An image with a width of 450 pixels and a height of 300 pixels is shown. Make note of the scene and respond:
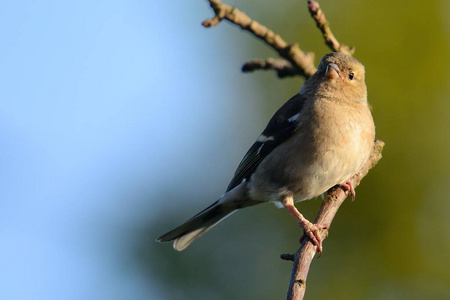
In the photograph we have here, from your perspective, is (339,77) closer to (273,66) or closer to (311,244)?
(273,66)

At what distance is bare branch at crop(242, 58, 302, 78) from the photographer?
→ 506 centimetres

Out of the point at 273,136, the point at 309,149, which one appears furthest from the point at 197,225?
the point at 309,149

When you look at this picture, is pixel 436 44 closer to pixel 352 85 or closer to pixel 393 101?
pixel 393 101

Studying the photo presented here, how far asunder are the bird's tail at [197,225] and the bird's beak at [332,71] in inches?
43.4

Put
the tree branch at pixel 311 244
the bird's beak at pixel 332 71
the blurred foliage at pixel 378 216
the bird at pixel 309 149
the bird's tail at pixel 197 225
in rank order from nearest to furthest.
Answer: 1. the tree branch at pixel 311 244
2. the bird at pixel 309 149
3. the bird's beak at pixel 332 71
4. the bird's tail at pixel 197 225
5. the blurred foliage at pixel 378 216

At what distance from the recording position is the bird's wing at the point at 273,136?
5.58m

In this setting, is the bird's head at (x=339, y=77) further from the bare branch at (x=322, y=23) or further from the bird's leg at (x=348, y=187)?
the bird's leg at (x=348, y=187)

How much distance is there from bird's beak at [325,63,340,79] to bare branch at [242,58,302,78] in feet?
1.49

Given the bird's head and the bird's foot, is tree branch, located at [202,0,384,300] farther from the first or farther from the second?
Result: the bird's head

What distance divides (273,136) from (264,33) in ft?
3.99

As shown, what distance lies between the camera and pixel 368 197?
717 centimetres

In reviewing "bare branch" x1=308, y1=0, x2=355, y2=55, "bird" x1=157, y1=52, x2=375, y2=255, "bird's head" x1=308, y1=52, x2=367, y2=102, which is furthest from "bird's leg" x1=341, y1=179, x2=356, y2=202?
"bare branch" x1=308, y1=0, x2=355, y2=55

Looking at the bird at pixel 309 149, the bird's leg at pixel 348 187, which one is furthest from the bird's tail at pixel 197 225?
the bird's leg at pixel 348 187

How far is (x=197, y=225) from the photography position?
18.9 feet
